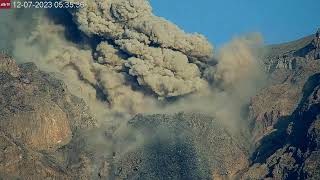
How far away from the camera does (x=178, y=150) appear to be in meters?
103

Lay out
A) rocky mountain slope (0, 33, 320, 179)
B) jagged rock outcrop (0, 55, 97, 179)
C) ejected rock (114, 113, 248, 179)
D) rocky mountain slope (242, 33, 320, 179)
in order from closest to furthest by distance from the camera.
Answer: rocky mountain slope (242, 33, 320, 179) < rocky mountain slope (0, 33, 320, 179) < jagged rock outcrop (0, 55, 97, 179) < ejected rock (114, 113, 248, 179)

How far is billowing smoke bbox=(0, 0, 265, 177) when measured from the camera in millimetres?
113062

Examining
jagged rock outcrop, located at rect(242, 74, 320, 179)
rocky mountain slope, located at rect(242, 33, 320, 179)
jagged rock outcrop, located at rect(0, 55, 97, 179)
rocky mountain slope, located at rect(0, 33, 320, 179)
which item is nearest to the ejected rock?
rocky mountain slope, located at rect(0, 33, 320, 179)

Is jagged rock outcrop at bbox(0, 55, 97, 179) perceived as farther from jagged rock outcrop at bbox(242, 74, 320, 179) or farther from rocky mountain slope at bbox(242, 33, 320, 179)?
jagged rock outcrop at bbox(242, 74, 320, 179)

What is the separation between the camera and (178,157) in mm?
102250

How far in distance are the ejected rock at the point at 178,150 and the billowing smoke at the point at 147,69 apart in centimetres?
358

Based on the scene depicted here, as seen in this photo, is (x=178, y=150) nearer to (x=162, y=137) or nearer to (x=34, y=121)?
(x=162, y=137)

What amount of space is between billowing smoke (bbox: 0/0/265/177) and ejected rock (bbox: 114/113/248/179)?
3581 millimetres

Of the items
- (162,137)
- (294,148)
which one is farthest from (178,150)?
(294,148)

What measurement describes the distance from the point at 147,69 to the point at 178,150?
490 inches

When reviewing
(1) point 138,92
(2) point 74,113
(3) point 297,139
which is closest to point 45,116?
(2) point 74,113

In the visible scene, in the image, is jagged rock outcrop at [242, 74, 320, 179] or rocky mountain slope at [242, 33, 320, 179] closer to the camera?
jagged rock outcrop at [242, 74, 320, 179]

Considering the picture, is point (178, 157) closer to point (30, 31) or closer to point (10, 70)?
point (10, 70)

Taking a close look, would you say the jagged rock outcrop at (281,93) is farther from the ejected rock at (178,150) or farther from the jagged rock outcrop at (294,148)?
the ejected rock at (178,150)
